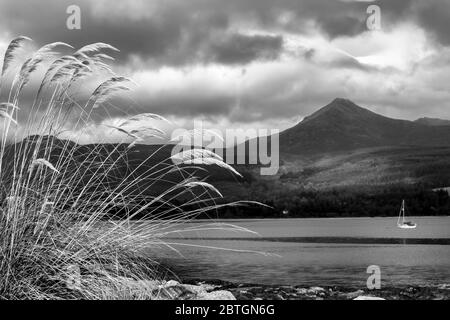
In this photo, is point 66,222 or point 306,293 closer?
point 66,222

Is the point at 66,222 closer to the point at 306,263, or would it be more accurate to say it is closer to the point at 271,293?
the point at 271,293

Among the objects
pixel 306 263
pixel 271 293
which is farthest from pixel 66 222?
pixel 306 263

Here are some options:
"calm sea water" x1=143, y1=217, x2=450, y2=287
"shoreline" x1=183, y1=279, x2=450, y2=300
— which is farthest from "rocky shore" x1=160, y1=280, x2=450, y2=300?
"calm sea water" x1=143, y1=217, x2=450, y2=287

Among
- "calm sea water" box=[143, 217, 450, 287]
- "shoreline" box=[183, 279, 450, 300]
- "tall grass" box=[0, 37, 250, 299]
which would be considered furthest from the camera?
"calm sea water" box=[143, 217, 450, 287]

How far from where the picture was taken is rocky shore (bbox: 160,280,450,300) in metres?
7.84

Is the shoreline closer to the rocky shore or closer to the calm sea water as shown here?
the rocky shore

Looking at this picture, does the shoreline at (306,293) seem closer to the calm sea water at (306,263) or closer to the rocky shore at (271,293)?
the rocky shore at (271,293)

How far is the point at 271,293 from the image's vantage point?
432 inches

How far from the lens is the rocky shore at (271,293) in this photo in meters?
7.84

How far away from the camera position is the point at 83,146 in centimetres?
768

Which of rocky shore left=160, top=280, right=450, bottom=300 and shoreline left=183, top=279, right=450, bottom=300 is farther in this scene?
shoreline left=183, top=279, right=450, bottom=300

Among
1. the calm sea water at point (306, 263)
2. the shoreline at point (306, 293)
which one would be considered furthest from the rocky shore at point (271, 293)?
the calm sea water at point (306, 263)
